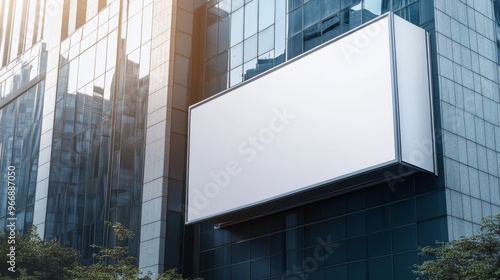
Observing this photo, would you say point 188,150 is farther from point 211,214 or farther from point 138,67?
point 138,67

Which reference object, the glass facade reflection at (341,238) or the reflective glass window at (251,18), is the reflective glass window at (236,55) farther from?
the glass facade reflection at (341,238)

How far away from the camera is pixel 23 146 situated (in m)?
55.2

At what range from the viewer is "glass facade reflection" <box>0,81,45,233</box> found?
52781 millimetres

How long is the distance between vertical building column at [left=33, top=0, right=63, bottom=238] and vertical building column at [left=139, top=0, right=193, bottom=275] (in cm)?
1095

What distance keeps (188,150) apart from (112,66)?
9830 millimetres

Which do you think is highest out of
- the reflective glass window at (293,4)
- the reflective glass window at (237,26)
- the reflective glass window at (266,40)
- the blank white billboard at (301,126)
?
the reflective glass window at (237,26)

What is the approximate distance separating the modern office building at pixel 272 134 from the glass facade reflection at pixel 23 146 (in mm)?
383

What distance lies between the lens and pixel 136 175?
4262 centimetres

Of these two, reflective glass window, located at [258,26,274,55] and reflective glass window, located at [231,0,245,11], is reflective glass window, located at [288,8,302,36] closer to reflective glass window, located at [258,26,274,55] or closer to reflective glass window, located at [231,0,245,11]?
reflective glass window, located at [258,26,274,55]

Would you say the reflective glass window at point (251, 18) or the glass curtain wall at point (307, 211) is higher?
the reflective glass window at point (251, 18)

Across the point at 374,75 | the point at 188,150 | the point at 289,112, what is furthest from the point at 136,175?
the point at 374,75

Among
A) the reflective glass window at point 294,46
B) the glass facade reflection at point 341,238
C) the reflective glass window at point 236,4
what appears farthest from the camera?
the reflective glass window at point 236,4

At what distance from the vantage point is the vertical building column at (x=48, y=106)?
50.3 metres

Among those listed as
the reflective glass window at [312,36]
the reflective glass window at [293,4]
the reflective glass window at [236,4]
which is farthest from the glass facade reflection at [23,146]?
the reflective glass window at [312,36]
